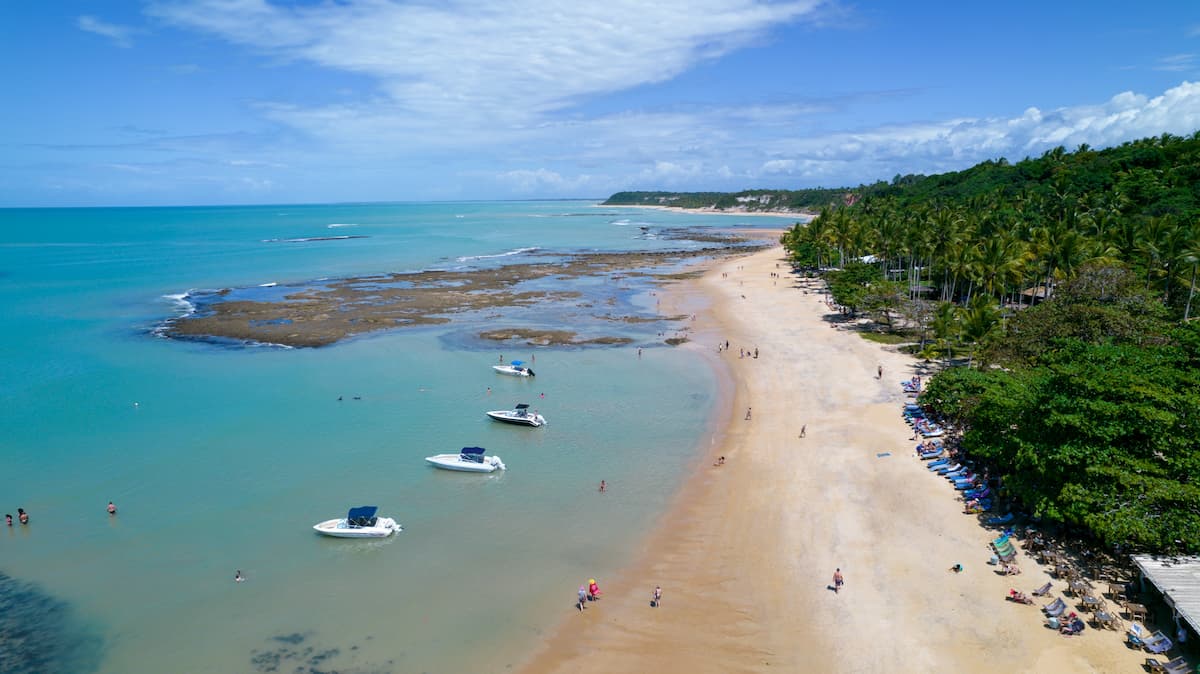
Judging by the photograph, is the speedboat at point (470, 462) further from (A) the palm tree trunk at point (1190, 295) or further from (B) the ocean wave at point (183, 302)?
(B) the ocean wave at point (183, 302)

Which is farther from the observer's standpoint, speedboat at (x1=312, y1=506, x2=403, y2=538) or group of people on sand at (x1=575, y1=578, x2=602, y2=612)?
speedboat at (x1=312, y1=506, x2=403, y2=538)

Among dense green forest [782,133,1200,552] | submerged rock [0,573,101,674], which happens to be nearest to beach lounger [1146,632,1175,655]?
dense green forest [782,133,1200,552]

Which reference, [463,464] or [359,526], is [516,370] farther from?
[359,526]

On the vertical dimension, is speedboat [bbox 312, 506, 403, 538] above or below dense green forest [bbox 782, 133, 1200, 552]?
below

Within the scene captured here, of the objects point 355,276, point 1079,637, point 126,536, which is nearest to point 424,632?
point 126,536

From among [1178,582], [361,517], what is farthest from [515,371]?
[1178,582]

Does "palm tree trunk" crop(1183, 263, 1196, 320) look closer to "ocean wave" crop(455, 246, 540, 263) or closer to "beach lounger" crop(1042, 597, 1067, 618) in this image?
"beach lounger" crop(1042, 597, 1067, 618)

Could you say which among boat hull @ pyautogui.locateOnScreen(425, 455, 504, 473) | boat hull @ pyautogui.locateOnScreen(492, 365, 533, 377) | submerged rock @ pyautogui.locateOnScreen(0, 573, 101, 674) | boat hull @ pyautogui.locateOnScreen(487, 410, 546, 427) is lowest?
submerged rock @ pyautogui.locateOnScreen(0, 573, 101, 674)
